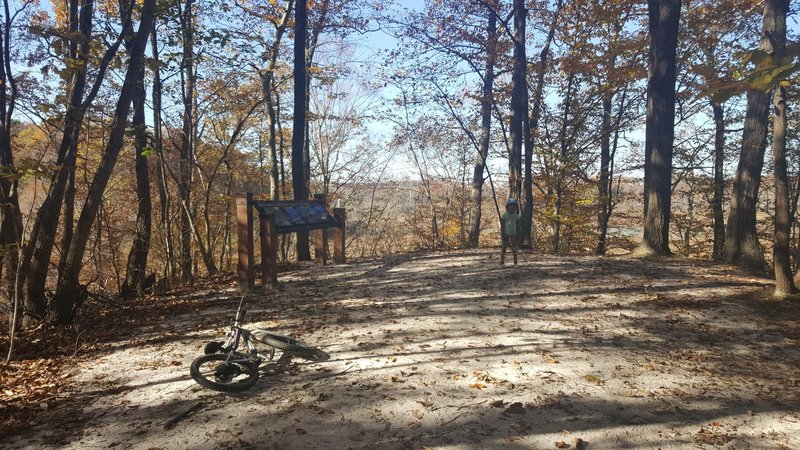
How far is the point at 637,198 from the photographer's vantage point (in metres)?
20.0

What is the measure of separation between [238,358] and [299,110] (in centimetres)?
866

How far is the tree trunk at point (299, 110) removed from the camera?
11750 mm

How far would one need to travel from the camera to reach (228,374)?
14.6 ft

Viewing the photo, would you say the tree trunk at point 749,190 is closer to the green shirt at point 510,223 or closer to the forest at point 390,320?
the forest at point 390,320

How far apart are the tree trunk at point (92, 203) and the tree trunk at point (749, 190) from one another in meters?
11.3

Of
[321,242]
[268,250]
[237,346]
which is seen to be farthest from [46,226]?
[321,242]

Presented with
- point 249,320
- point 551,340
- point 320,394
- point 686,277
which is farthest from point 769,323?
point 249,320

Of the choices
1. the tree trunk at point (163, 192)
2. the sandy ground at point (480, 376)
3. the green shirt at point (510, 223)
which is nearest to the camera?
the sandy ground at point (480, 376)

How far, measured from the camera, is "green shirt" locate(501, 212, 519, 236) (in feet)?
30.1

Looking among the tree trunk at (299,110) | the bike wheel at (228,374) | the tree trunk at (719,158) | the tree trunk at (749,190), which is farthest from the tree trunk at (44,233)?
the tree trunk at (719,158)

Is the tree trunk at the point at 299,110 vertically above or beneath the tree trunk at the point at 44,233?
above

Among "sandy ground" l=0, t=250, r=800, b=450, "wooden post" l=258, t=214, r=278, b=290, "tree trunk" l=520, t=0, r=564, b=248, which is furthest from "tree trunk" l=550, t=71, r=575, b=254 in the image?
"wooden post" l=258, t=214, r=278, b=290

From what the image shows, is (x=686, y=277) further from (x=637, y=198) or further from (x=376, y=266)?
(x=637, y=198)

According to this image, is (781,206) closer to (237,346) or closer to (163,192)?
(237,346)
